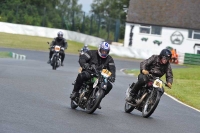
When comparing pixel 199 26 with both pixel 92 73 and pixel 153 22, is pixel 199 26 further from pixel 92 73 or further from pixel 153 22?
pixel 92 73

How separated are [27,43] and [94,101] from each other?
48051mm

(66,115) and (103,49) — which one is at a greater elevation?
(103,49)

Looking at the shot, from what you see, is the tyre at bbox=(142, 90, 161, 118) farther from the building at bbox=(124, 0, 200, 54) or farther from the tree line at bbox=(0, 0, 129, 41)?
the building at bbox=(124, 0, 200, 54)

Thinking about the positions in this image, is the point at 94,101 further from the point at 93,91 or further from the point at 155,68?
the point at 155,68

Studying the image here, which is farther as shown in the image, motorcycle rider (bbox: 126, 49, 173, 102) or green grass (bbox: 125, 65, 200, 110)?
green grass (bbox: 125, 65, 200, 110)

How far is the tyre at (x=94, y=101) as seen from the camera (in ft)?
45.4

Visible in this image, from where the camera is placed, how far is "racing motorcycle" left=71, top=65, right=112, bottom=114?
45.5 feet

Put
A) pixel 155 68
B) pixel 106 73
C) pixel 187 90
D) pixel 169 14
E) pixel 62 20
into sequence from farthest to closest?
pixel 169 14 < pixel 62 20 < pixel 187 90 < pixel 155 68 < pixel 106 73

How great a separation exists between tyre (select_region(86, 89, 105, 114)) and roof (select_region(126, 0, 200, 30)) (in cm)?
5543

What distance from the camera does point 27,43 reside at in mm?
61562

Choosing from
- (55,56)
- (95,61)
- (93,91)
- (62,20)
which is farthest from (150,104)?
(62,20)

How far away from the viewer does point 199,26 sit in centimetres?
6931

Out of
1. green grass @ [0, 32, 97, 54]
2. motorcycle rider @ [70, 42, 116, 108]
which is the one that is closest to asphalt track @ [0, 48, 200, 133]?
motorcycle rider @ [70, 42, 116, 108]

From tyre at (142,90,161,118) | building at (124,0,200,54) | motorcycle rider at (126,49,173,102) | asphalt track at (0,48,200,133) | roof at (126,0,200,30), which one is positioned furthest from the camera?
roof at (126,0,200,30)
